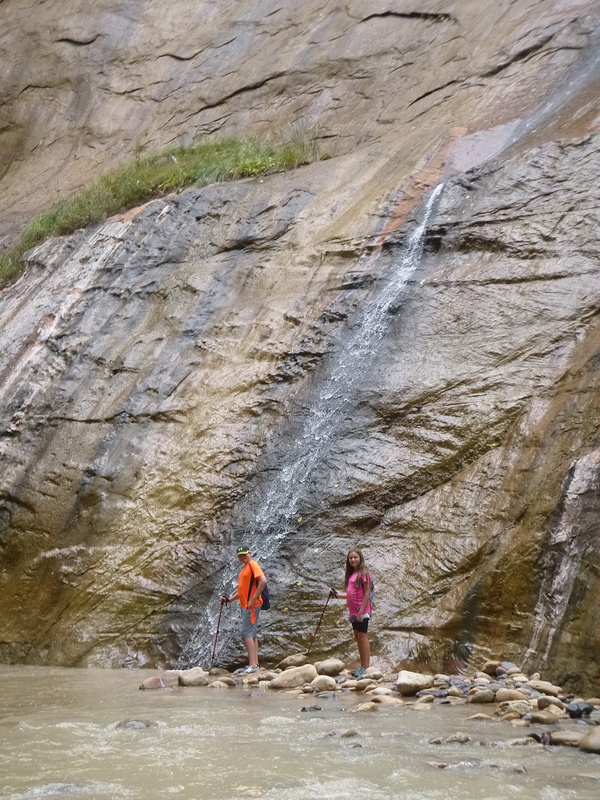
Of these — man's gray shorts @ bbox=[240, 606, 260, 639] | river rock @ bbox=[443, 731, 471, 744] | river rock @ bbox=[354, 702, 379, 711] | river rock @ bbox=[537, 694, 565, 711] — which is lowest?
river rock @ bbox=[354, 702, 379, 711]

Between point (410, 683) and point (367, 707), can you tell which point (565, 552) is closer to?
point (410, 683)

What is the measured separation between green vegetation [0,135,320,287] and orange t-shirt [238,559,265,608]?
9397 millimetres

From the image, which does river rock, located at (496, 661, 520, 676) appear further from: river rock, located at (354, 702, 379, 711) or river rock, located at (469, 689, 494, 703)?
river rock, located at (354, 702, 379, 711)

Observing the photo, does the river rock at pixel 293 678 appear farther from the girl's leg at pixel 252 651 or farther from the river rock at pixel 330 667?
the girl's leg at pixel 252 651

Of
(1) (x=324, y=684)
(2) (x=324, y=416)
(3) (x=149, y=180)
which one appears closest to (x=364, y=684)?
(1) (x=324, y=684)

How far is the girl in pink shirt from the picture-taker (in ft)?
28.6

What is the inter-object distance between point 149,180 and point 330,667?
11686mm

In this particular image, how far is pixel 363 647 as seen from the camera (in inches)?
349

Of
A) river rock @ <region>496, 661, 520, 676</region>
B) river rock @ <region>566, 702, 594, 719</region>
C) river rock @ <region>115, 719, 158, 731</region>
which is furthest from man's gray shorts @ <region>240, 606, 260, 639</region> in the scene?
river rock @ <region>566, 702, 594, 719</region>

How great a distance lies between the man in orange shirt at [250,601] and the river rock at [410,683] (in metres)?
2.10

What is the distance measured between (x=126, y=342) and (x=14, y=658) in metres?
5.19

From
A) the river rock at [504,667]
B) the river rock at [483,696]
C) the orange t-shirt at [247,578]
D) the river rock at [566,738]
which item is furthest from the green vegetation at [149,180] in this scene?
the river rock at [566,738]

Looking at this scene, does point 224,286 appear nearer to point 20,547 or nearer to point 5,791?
point 20,547

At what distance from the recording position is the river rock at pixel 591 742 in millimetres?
5102
